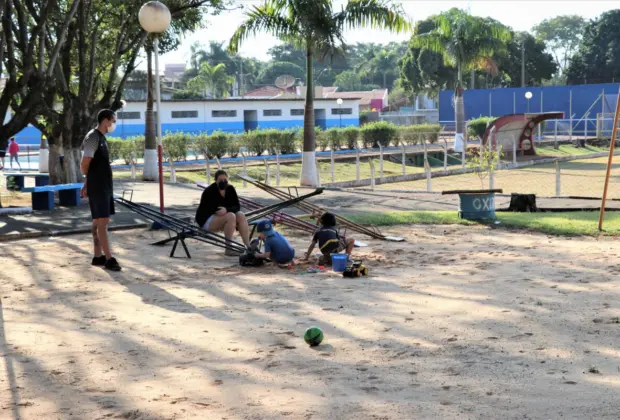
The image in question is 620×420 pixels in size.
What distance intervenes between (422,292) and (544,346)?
2177 millimetres

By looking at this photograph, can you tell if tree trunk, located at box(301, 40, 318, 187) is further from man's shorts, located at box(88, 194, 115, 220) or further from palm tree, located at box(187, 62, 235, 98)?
palm tree, located at box(187, 62, 235, 98)

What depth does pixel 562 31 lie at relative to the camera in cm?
12850

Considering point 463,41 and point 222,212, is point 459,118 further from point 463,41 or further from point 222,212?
point 222,212

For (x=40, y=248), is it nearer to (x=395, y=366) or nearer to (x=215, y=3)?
(x=395, y=366)

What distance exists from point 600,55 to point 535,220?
60528 mm

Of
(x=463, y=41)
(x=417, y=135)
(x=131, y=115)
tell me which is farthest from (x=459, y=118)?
(x=131, y=115)

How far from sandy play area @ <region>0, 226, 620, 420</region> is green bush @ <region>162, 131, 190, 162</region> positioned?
22670 millimetres

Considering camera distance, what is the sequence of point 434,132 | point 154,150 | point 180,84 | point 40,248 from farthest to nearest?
point 180,84, point 434,132, point 154,150, point 40,248

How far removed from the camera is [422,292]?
8141 millimetres

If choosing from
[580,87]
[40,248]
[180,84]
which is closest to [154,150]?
[40,248]

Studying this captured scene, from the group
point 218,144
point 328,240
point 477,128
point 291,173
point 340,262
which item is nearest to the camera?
point 340,262

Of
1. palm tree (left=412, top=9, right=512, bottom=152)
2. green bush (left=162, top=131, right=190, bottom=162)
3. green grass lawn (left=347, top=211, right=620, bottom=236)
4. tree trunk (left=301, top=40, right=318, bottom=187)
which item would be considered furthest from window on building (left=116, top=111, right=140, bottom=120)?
green grass lawn (left=347, top=211, right=620, bottom=236)

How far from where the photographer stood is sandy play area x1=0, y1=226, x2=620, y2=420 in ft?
16.0

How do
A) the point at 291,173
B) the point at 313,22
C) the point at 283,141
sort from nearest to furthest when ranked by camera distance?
1. the point at 313,22
2. the point at 291,173
3. the point at 283,141
